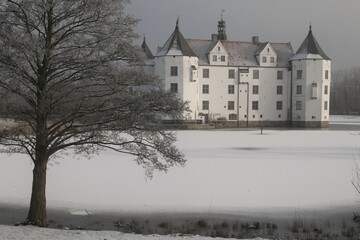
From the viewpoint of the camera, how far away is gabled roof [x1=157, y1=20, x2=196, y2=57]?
50562 mm

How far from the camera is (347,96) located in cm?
10712

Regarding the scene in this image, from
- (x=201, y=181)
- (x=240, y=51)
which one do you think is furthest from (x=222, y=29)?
(x=201, y=181)

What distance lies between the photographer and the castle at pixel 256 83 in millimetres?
53219

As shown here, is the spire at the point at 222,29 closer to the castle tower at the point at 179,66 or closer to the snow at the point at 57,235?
the castle tower at the point at 179,66

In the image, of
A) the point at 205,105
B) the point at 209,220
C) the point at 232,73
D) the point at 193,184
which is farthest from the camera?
the point at 232,73

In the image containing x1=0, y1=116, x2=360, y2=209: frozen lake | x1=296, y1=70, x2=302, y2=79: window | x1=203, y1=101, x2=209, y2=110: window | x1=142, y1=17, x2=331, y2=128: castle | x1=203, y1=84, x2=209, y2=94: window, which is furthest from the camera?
x1=296, y1=70, x2=302, y2=79: window

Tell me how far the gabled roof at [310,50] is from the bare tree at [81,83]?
150ft

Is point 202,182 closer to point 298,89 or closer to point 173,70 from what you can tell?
point 173,70

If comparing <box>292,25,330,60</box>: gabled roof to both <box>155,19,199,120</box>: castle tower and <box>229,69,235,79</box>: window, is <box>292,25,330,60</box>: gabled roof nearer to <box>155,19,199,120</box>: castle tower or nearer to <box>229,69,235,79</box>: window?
<box>229,69,235,79</box>: window

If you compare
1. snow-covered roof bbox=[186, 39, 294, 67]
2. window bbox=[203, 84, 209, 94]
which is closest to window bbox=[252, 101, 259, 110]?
snow-covered roof bbox=[186, 39, 294, 67]

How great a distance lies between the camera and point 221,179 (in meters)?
16.5

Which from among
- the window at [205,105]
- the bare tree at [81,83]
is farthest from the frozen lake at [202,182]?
the window at [205,105]

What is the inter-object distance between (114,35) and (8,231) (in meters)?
4.53

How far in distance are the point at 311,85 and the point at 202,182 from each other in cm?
4026
